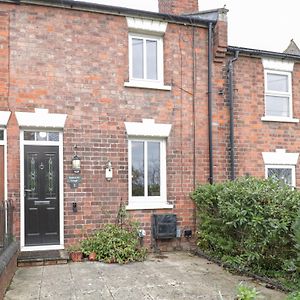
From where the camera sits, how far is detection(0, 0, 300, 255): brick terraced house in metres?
8.66

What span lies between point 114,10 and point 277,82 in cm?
508

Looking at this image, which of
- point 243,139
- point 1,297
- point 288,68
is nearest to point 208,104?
point 243,139

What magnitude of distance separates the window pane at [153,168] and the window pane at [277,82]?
3.83m

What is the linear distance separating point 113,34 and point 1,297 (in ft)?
20.8

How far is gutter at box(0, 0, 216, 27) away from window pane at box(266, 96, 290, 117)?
9.20 feet

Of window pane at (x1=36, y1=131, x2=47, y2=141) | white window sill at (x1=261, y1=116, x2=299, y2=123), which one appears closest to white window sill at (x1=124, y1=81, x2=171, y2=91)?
window pane at (x1=36, y1=131, x2=47, y2=141)

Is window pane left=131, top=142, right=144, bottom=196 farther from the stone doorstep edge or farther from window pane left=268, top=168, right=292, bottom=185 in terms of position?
window pane left=268, top=168, right=292, bottom=185

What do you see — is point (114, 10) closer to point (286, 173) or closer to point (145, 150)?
point (145, 150)

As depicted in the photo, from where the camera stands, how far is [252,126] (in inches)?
415

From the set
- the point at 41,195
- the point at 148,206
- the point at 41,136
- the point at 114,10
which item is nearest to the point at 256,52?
the point at 114,10

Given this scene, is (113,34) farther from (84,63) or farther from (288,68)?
(288,68)

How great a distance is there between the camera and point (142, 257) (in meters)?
Answer: 8.54

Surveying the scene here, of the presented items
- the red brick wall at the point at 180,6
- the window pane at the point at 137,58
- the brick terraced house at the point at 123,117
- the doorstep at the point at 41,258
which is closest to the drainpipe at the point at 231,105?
the brick terraced house at the point at 123,117

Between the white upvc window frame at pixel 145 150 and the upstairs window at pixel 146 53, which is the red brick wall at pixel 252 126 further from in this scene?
the upstairs window at pixel 146 53
